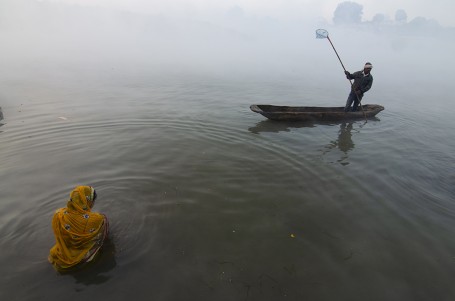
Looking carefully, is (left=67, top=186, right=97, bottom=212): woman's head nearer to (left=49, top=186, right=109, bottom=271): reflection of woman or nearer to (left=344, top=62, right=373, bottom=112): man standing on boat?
(left=49, top=186, right=109, bottom=271): reflection of woman

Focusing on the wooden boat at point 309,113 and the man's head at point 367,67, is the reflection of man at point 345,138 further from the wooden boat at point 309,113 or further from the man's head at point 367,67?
the man's head at point 367,67

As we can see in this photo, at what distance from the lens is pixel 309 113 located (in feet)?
43.2

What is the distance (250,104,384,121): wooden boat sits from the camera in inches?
503

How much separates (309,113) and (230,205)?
790 centimetres

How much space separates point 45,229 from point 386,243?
22.9ft

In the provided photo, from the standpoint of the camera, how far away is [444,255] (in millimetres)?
5625

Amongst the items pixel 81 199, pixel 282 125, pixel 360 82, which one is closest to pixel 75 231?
pixel 81 199

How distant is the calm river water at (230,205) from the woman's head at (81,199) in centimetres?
111

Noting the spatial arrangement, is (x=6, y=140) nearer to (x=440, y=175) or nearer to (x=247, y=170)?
(x=247, y=170)

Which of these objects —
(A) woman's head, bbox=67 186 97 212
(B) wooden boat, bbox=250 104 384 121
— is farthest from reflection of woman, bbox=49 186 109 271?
(B) wooden boat, bbox=250 104 384 121

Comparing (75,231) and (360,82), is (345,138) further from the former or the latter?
(75,231)

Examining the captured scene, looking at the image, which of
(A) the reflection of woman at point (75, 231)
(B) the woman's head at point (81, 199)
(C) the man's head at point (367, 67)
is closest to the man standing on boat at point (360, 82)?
(C) the man's head at point (367, 67)

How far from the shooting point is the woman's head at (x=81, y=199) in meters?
4.46

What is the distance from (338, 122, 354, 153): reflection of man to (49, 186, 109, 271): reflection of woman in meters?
9.14
